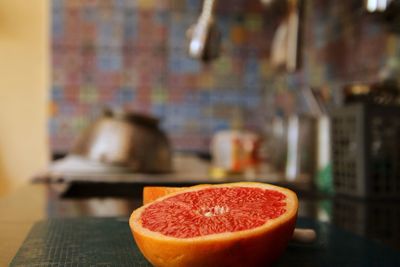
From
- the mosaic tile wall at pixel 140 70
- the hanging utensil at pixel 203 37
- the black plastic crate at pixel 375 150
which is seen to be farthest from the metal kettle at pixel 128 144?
the mosaic tile wall at pixel 140 70

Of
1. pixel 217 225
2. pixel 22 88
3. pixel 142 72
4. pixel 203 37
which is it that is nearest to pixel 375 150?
pixel 203 37

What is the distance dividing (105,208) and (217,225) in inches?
20.4

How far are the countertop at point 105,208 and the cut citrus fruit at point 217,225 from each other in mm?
Result: 169

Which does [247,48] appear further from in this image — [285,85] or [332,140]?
[332,140]

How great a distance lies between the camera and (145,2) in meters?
2.81

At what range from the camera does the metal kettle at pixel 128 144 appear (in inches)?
61.1

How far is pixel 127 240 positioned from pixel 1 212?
32 cm

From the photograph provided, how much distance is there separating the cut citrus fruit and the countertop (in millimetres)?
169

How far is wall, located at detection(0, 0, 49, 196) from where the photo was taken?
279 centimetres

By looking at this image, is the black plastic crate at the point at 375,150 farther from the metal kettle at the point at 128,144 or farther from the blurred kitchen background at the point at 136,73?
the blurred kitchen background at the point at 136,73

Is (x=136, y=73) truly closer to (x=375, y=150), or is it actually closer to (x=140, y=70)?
(x=140, y=70)

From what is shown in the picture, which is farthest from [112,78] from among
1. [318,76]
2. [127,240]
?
[127,240]

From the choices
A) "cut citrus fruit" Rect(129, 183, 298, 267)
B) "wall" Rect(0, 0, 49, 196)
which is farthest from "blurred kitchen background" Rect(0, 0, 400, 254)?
"cut citrus fruit" Rect(129, 183, 298, 267)

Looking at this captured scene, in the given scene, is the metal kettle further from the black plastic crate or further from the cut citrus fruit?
the cut citrus fruit
